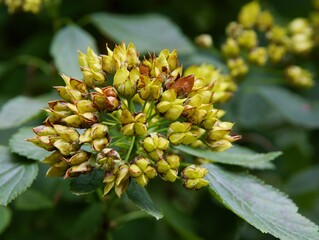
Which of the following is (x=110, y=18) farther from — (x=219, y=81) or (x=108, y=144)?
(x=108, y=144)

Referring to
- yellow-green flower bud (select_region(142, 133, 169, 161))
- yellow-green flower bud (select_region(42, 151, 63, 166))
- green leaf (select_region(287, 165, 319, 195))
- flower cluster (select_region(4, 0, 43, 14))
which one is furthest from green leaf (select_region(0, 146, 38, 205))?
green leaf (select_region(287, 165, 319, 195))

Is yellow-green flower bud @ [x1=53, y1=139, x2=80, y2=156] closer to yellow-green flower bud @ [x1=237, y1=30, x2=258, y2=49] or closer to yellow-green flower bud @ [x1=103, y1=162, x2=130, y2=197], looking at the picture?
yellow-green flower bud @ [x1=103, y1=162, x2=130, y2=197]

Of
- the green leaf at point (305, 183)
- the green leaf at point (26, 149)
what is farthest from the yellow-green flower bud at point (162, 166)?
the green leaf at point (305, 183)

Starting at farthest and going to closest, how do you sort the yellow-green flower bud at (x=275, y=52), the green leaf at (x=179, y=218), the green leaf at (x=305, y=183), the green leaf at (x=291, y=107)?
1. the green leaf at (x=305, y=183)
2. the green leaf at (x=291, y=107)
3. the yellow-green flower bud at (x=275, y=52)
4. the green leaf at (x=179, y=218)

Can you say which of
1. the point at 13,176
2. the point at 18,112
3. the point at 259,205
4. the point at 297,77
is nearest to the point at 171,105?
the point at 259,205

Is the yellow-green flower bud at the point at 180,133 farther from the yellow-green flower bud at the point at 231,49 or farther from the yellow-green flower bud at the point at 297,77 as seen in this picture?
the yellow-green flower bud at the point at 297,77
